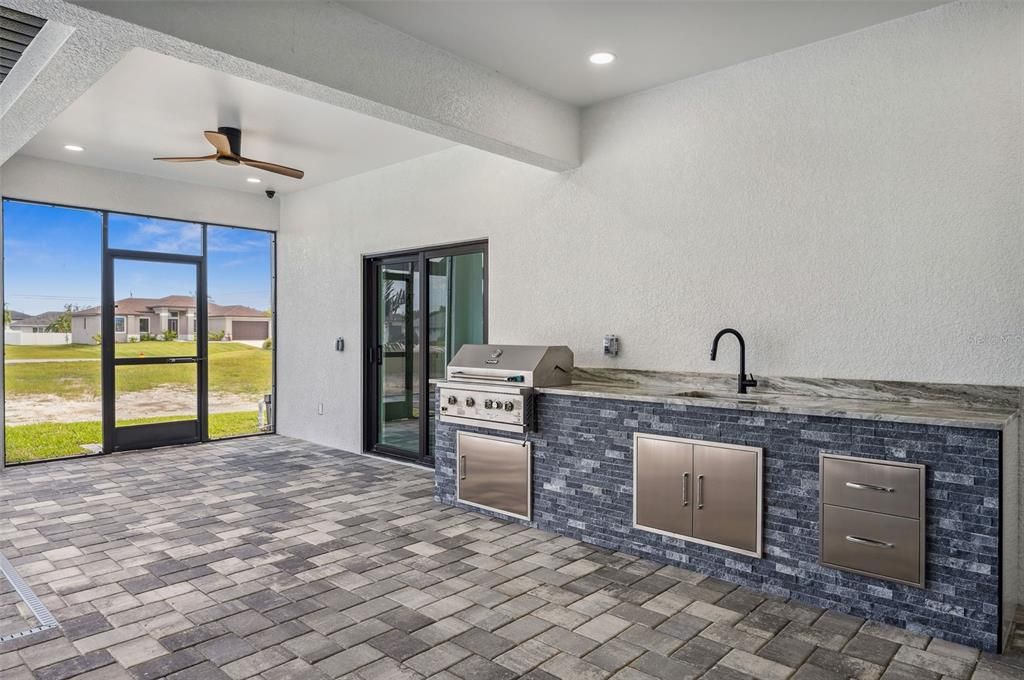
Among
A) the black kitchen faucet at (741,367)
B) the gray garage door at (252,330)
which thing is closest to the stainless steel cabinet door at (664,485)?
the black kitchen faucet at (741,367)

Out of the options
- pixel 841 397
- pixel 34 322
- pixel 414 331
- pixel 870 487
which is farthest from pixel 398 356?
pixel 870 487

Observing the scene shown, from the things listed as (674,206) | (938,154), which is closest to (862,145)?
(938,154)

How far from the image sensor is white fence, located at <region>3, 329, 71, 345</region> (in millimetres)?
5583

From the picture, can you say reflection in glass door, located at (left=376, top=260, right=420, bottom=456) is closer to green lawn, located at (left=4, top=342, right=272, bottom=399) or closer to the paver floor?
the paver floor

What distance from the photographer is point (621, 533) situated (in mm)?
3484

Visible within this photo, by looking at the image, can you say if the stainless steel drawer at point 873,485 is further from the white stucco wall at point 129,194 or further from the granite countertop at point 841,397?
the white stucco wall at point 129,194

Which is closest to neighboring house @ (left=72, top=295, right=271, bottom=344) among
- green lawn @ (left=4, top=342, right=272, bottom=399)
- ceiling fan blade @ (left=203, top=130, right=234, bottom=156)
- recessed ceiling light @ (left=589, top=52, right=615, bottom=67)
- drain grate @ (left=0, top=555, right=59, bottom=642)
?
green lawn @ (left=4, top=342, right=272, bottom=399)

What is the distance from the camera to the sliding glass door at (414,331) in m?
5.34

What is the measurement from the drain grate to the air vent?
101 inches

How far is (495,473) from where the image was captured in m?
4.08

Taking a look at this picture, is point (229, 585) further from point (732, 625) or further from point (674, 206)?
point (674, 206)

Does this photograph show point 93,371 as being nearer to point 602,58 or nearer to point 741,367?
point 602,58

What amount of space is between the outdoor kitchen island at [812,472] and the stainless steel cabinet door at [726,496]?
50mm

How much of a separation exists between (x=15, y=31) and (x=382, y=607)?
3.18 meters
